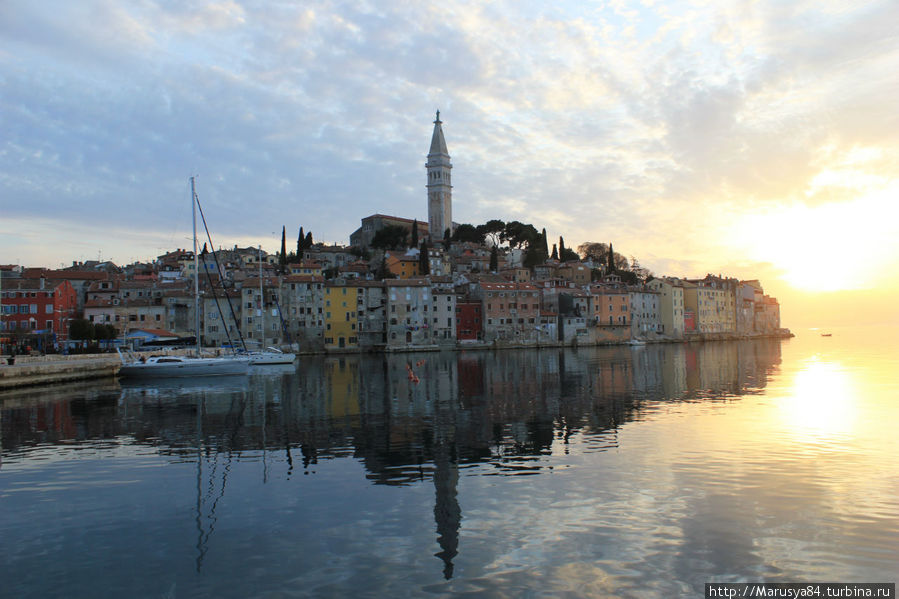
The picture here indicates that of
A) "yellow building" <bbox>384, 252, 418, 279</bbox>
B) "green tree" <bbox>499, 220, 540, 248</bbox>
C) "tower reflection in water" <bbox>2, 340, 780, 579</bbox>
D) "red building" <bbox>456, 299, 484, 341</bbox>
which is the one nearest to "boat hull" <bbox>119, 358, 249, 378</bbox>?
"tower reflection in water" <bbox>2, 340, 780, 579</bbox>

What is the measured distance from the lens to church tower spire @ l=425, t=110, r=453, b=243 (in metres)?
129

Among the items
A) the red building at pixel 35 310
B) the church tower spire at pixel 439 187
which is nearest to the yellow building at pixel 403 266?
the church tower spire at pixel 439 187

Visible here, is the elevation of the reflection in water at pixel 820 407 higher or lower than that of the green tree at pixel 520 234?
lower

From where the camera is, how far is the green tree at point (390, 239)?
368 ft

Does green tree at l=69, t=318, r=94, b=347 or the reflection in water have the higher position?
green tree at l=69, t=318, r=94, b=347

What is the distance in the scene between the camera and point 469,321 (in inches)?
3105

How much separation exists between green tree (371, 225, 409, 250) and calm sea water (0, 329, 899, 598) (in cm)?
8994

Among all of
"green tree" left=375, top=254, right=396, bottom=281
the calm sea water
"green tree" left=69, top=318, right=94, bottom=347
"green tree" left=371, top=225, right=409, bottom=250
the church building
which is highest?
the church building

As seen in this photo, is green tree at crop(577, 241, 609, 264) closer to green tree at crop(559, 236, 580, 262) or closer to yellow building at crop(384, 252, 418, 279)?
green tree at crop(559, 236, 580, 262)

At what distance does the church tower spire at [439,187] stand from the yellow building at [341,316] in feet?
184

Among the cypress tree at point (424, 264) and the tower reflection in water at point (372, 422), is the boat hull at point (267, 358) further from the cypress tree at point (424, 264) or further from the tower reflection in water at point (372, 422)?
the cypress tree at point (424, 264)

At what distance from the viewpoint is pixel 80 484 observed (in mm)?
12594

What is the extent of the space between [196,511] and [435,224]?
120617 mm

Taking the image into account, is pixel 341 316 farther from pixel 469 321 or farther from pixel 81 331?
pixel 81 331
